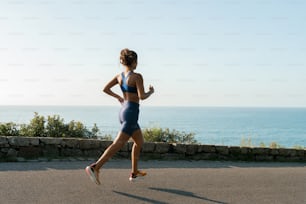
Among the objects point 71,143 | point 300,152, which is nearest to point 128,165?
point 71,143

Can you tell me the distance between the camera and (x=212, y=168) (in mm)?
7895

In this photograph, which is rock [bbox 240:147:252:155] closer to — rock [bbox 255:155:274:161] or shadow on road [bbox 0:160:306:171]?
rock [bbox 255:155:274:161]

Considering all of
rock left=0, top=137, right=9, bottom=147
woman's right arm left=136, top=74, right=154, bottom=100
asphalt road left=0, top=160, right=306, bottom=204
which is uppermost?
woman's right arm left=136, top=74, right=154, bottom=100

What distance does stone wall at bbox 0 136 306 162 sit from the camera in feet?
25.8

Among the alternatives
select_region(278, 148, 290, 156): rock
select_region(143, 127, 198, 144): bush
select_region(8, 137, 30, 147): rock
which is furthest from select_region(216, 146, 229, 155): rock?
select_region(8, 137, 30, 147): rock

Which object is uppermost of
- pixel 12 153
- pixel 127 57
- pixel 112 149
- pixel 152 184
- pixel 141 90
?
pixel 127 57

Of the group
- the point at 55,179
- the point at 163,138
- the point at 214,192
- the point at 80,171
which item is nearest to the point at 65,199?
the point at 55,179

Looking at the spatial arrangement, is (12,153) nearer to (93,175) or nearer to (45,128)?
(45,128)

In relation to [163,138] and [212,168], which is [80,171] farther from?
[163,138]

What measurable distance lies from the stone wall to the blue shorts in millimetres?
2491

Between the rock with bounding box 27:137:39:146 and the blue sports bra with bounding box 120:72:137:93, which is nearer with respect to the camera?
the blue sports bra with bounding box 120:72:137:93

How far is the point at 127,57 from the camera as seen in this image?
238 inches

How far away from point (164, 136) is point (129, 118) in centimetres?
568

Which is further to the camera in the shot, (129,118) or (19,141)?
(19,141)
